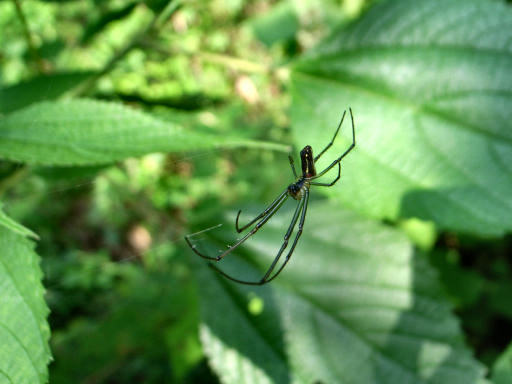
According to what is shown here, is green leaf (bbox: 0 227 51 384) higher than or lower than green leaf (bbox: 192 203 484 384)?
higher

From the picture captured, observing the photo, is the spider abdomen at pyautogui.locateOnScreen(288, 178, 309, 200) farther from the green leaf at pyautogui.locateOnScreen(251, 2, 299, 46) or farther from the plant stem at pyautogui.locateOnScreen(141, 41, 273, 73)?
the green leaf at pyautogui.locateOnScreen(251, 2, 299, 46)

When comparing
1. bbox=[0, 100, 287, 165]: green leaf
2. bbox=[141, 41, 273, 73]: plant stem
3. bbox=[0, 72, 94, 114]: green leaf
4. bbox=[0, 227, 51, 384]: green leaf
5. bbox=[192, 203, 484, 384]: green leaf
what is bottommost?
bbox=[192, 203, 484, 384]: green leaf

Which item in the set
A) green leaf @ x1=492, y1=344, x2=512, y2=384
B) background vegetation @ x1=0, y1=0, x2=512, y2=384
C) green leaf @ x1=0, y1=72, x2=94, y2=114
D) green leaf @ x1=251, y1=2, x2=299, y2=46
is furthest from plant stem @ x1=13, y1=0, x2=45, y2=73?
green leaf @ x1=492, y1=344, x2=512, y2=384

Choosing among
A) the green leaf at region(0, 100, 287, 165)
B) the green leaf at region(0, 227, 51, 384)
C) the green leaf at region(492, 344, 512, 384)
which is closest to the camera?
the green leaf at region(0, 227, 51, 384)

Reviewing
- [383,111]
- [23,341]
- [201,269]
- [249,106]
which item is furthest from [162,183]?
[23,341]

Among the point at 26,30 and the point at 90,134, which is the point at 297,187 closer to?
the point at 90,134

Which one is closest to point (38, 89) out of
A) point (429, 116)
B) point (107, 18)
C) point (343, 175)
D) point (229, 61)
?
point (107, 18)

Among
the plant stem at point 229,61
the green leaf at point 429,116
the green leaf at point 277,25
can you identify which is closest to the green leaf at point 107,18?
the plant stem at point 229,61

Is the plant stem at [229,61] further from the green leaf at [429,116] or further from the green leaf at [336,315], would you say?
the green leaf at [336,315]
